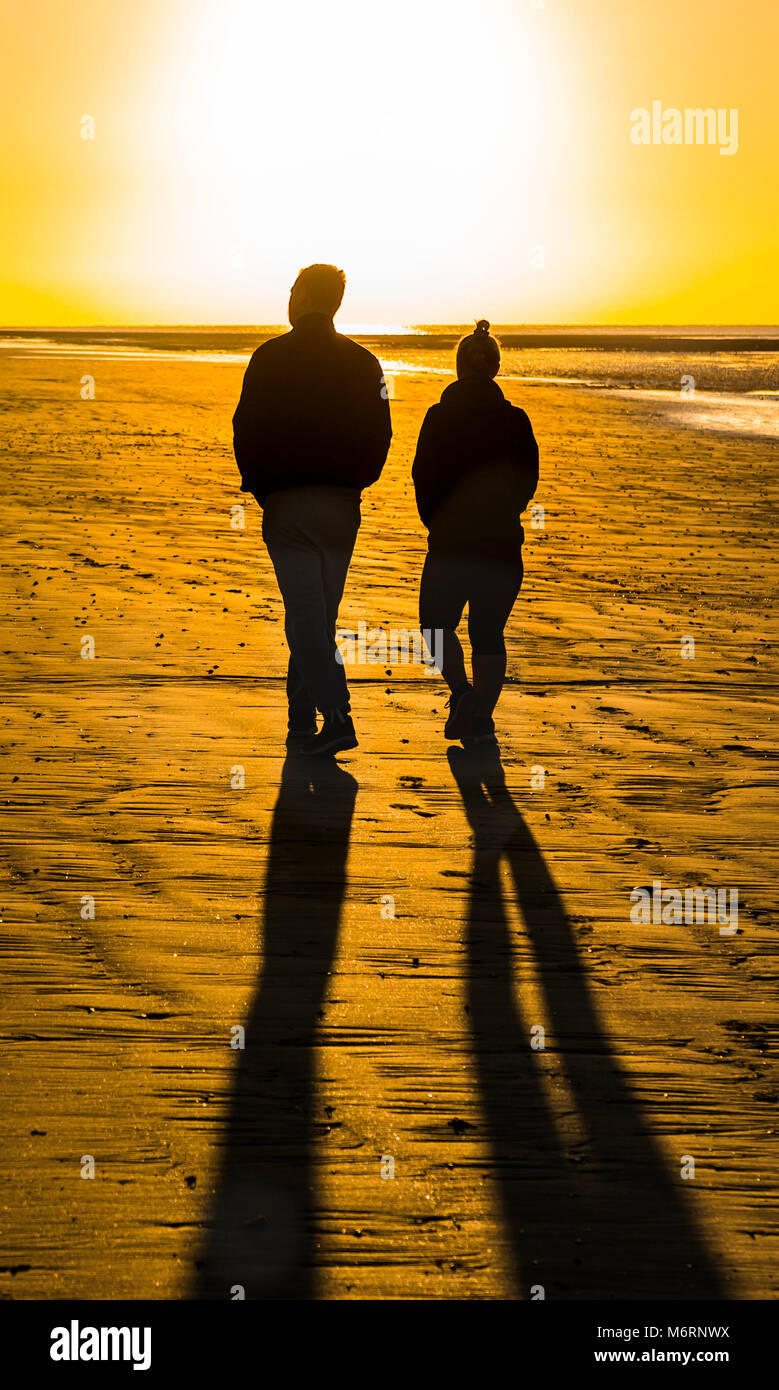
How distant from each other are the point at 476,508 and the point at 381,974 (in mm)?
2936

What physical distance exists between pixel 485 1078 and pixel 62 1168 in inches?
44.1

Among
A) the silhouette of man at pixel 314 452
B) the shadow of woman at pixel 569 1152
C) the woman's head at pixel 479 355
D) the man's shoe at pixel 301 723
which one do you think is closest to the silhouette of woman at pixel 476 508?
the woman's head at pixel 479 355

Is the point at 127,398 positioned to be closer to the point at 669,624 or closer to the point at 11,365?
the point at 11,365

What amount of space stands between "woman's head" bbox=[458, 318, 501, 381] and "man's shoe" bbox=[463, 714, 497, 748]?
170cm

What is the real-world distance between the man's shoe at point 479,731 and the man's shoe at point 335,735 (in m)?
0.62

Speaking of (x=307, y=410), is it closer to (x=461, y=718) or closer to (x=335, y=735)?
(x=335, y=735)

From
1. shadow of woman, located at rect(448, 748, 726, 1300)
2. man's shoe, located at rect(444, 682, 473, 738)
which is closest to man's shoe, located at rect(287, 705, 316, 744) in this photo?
man's shoe, located at rect(444, 682, 473, 738)

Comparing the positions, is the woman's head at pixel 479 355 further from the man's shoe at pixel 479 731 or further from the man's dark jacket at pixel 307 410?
the man's shoe at pixel 479 731

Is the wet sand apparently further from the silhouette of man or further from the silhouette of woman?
the silhouette of man

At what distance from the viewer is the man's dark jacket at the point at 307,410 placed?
5.75 meters

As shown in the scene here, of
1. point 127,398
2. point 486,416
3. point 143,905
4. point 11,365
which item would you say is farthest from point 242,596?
point 11,365

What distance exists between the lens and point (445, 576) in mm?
6391

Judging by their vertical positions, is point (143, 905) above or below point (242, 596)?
below
